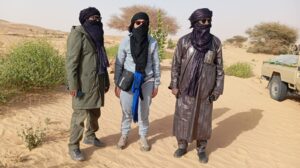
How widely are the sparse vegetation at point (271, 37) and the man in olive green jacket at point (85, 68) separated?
68.1 feet

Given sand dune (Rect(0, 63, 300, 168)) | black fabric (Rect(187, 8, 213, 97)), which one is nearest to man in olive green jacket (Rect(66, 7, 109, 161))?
sand dune (Rect(0, 63, 300, 168))

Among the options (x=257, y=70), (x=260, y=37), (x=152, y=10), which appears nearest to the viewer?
(x=257, y=70)

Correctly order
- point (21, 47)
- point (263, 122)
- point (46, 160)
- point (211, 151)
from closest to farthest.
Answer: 1. point (46, 160)
2. point (211, 151)
3. point (263, 122)
4. point (21, 47)

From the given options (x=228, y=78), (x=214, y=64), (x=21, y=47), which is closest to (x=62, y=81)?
(x=21, y=47)

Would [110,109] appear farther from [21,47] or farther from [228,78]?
[228,78]

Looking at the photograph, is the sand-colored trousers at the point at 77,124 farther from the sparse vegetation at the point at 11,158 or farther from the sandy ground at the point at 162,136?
the sparse vegetation at the point at 11,158

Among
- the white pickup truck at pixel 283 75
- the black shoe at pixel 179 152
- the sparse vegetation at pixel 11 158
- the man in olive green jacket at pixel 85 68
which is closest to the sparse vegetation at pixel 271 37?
the white pickup truck at pixel 283 75

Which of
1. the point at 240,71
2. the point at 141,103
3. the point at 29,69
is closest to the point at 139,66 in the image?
the point at 141,103

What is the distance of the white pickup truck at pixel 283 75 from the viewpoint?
8320mm

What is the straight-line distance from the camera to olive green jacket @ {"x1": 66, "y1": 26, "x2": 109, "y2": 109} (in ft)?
13.8

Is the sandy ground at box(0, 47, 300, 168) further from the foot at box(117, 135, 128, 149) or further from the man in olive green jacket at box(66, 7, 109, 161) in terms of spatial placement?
the man in olive green jacket at box(66, 7, 109, 161)

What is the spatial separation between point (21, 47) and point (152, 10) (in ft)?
81.4

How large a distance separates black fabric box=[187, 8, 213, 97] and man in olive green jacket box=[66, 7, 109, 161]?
1076 millimetres

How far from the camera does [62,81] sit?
8516 mm
